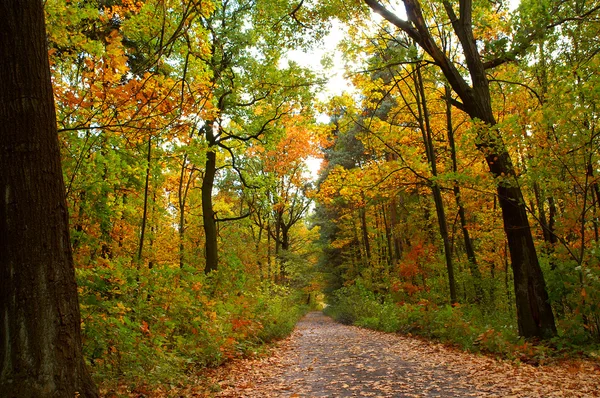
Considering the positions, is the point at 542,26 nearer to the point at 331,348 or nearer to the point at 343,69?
the point at 343,69

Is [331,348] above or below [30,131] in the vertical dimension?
below

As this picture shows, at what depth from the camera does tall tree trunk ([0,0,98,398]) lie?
2.92m

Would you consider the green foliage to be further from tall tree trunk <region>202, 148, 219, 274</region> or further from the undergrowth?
the undergrowth

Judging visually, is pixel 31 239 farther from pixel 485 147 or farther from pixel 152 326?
pixel 485 147

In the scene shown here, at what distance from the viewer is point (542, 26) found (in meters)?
7.37

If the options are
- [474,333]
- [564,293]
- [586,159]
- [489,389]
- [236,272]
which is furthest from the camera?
[236,272]

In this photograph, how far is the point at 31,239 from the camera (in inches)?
118

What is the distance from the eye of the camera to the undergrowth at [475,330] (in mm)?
6605

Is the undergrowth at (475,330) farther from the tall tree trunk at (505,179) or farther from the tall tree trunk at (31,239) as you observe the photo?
the tall tree trunk at (31,239)

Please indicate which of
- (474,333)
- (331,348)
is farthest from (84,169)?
(474,333)

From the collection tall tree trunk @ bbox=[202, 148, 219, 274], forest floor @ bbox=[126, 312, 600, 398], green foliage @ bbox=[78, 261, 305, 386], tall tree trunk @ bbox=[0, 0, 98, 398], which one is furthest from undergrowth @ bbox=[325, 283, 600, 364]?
tall tree trunk @ bbox=[0, 0, 98, 398]

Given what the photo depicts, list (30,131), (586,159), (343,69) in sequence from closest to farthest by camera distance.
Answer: (30,131) → (586,159) → (343,69)

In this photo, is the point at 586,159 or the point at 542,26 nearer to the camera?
the point at 586,159

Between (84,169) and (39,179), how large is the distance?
4.05m
